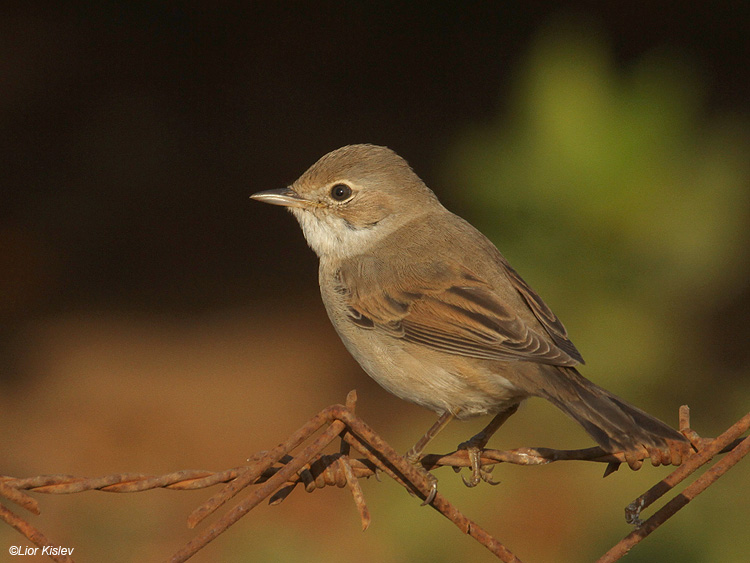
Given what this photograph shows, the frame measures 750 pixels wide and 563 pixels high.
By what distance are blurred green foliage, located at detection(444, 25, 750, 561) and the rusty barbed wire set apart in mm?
2561

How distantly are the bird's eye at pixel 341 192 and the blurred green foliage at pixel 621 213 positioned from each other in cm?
113

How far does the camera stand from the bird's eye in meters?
4.77

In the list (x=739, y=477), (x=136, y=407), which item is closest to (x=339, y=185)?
(x=739, y=477)

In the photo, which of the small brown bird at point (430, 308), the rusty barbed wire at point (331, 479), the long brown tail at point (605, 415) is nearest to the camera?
the rusty barbed wire at point (331, 479)

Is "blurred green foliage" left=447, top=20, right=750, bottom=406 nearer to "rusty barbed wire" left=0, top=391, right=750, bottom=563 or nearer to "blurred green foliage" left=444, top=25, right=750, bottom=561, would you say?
"blurred green foliage" left=444, top=25, right=750, bottom=561

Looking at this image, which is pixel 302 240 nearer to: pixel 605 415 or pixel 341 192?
pixel 341 192

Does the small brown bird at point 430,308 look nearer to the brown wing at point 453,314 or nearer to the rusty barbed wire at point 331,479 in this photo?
the brown wing at point 453,314

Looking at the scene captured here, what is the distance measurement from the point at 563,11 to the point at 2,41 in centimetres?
680

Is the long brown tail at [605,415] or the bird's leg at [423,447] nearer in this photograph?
the long brown tail at [605,415]

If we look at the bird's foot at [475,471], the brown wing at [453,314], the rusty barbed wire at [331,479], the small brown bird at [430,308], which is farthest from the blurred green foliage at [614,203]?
the rusty barbed wire at [331,479]

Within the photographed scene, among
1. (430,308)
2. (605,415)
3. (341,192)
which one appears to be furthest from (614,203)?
(605,415)

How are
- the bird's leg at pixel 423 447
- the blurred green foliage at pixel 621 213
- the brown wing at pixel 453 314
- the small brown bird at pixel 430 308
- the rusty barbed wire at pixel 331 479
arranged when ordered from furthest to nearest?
the blurred green foliage at pixel 621 213
the brown wing at pixel 453 314
the small brown bird at pixel 430 308
the bird's leg at pixel 423 447
the rusty barbed wire at pixel 331 479

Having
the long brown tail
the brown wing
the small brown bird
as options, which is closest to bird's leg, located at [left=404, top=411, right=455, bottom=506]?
the small brown bird

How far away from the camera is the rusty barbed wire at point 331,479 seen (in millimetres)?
2107
